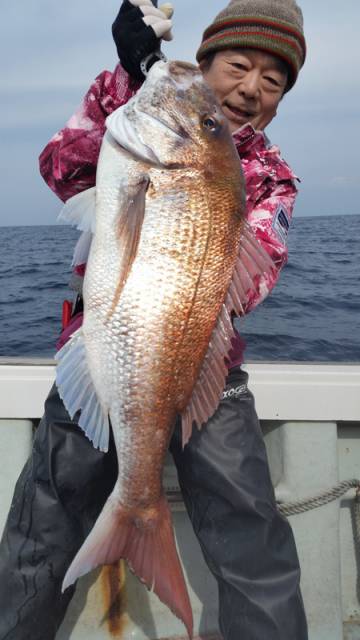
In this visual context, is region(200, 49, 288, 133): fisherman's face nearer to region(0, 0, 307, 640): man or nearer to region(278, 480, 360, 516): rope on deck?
region(0, 0, 307, 640): man

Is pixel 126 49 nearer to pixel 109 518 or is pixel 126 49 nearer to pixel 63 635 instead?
pixel 109 518

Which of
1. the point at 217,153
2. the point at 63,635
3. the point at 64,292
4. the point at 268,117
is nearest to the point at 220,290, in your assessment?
the point at 217,153

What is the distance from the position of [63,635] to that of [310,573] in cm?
111

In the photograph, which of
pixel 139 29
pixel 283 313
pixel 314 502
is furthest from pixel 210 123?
pixel 283 313

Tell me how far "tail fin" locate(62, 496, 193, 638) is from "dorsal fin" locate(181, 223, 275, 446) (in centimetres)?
28

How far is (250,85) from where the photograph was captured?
2709mm

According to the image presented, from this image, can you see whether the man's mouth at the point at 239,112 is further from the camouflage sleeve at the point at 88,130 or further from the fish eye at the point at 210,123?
the fish eye at the point at 210,123

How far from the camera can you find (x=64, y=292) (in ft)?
38.0

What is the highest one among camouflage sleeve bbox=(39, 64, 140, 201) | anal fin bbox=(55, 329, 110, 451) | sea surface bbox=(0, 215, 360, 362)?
camouflage sleeve bbox=(39, 64, 140, 201)

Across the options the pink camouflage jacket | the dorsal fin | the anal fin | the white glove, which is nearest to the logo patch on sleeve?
the pink camouflage jacket

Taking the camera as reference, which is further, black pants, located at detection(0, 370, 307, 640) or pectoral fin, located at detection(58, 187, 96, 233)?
black pants, located at detection(0, 370, 307, 640)

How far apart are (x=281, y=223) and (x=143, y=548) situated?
50.3 inches

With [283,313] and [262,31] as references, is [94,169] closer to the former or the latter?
[262,31]

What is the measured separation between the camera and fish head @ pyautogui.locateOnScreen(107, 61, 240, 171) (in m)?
1.88
